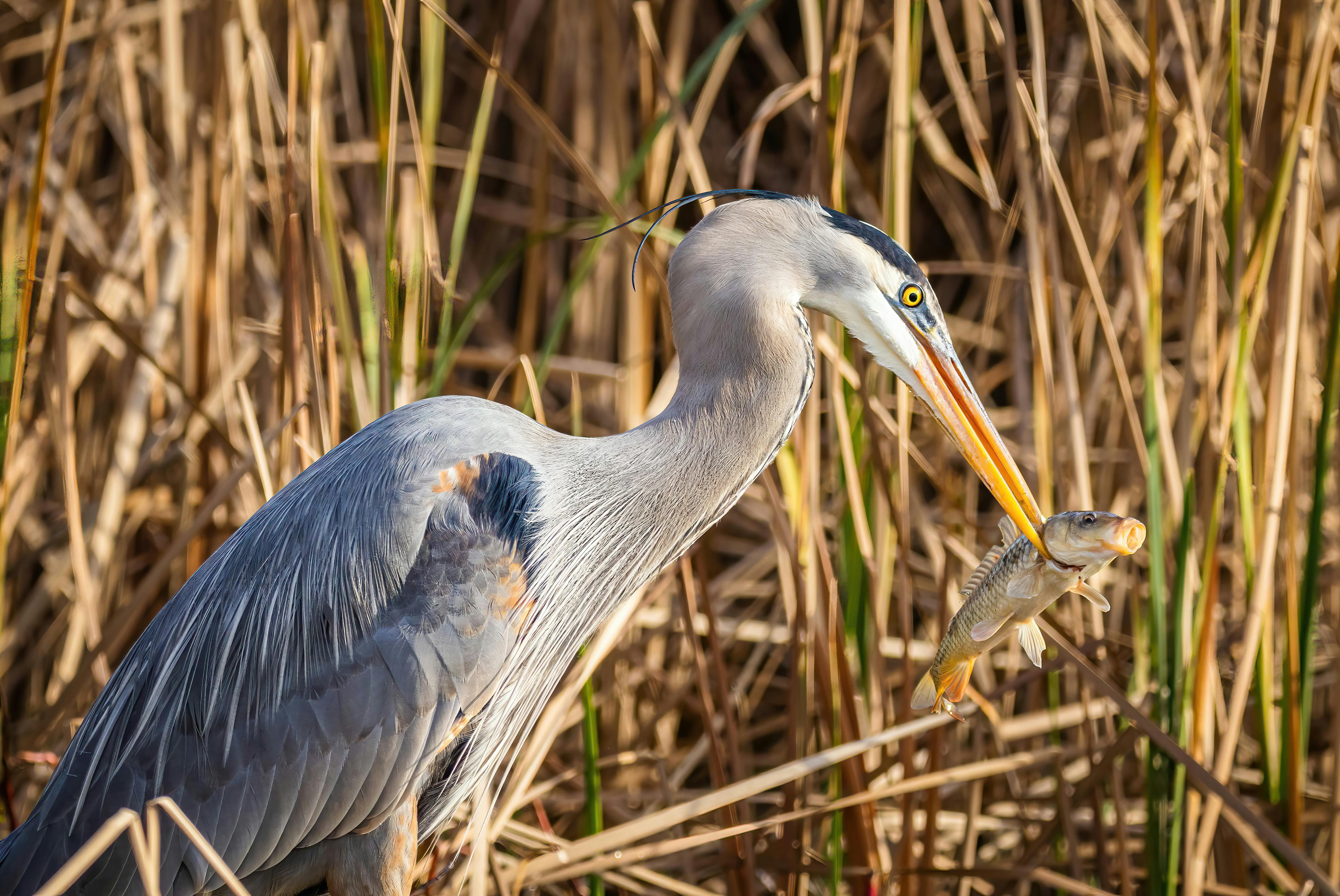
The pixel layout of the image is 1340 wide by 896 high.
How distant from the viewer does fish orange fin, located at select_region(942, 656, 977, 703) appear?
5.39 ft

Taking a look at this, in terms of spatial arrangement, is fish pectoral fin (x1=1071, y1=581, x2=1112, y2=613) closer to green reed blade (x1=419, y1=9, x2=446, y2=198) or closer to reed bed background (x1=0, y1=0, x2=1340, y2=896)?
reed bed background (x1=0, y1=0, x2=1340, y2=896)

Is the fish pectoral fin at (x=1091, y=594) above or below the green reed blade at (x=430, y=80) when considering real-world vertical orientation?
below

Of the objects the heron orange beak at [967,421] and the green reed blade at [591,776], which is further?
the green reed blade at [591,776]

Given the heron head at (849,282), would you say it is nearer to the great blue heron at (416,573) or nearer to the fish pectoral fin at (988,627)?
the great blue heron at (416,573)

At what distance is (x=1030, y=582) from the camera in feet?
5.11

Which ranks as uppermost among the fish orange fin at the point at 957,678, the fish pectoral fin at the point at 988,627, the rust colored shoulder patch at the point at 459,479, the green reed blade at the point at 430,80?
the green reed blade at the point at 430,80

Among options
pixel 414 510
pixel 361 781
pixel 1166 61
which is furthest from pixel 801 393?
pixel 1166 61

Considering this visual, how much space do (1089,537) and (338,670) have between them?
117 centimetres

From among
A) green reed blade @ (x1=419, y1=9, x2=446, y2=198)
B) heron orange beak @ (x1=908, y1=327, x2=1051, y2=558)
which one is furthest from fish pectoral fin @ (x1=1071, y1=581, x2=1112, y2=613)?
green reed blade @ (x1=419, y1=9, x2=446, y2=198)

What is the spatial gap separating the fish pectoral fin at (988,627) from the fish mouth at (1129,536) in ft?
0.75

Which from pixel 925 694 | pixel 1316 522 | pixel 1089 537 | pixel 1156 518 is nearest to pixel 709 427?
pixel 925 694

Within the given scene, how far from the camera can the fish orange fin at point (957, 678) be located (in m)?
1.64

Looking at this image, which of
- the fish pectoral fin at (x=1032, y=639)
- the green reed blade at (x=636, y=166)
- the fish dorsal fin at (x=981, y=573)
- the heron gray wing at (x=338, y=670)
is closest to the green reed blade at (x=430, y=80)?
the green reed blade at (x=636, y=166)

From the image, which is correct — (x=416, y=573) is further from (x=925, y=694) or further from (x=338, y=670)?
(x=925, y=694)
